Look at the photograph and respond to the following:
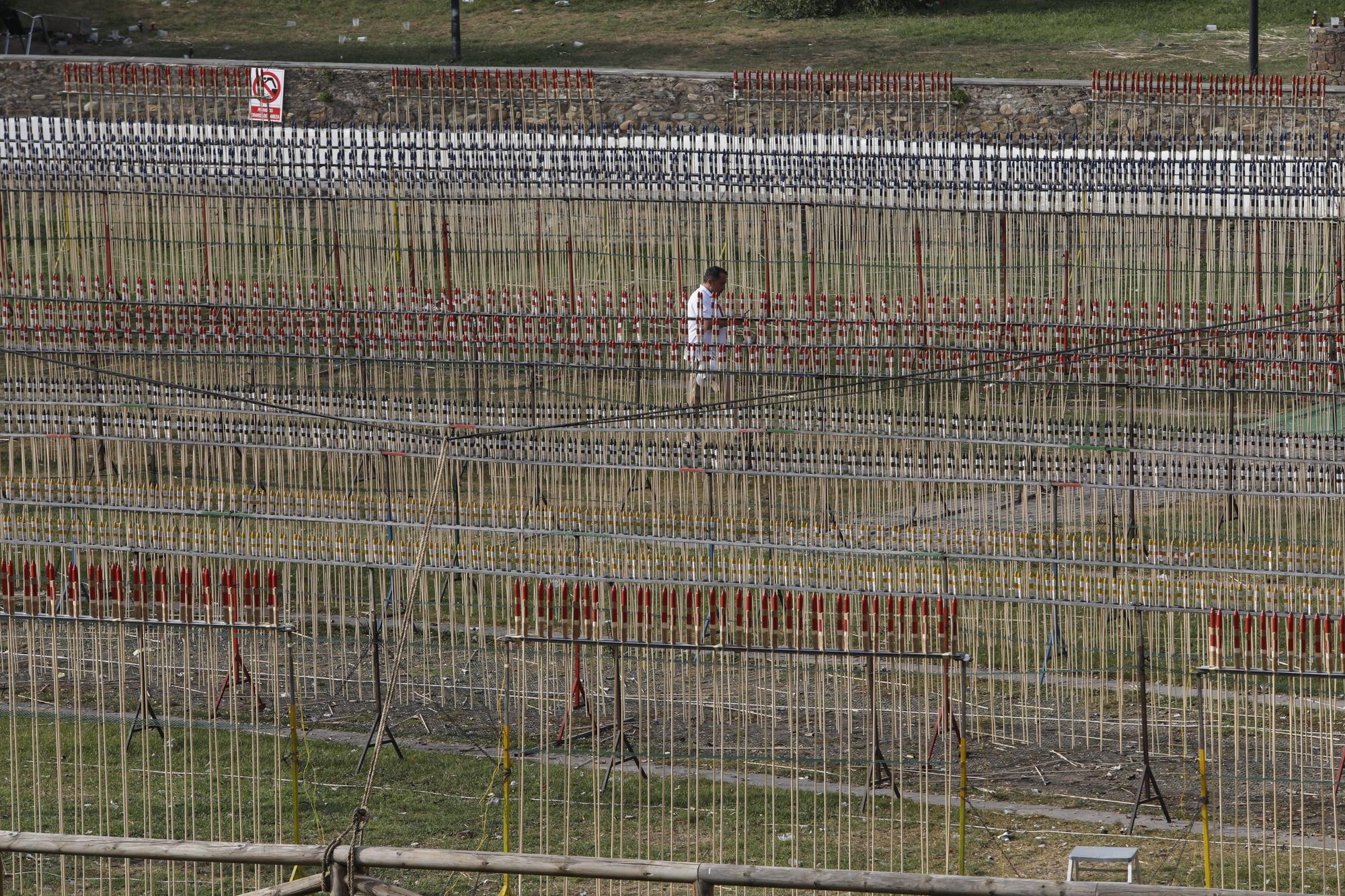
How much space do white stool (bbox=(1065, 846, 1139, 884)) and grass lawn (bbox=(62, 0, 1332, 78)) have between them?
883 inches

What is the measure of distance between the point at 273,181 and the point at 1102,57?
1619 centimetres

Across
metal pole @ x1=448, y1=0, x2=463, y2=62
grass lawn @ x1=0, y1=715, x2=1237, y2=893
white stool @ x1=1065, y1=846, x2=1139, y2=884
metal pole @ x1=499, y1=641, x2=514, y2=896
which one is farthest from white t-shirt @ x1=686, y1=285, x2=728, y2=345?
metal pole @ x1=448, y1=0, x2=463, y2=62

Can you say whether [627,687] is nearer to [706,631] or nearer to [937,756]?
[706,631]

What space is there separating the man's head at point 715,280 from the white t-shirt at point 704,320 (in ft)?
0.16

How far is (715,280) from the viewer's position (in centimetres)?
1941

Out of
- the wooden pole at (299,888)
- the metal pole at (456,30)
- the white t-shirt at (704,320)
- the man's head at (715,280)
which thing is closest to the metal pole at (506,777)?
the wooden pole at (299,888)

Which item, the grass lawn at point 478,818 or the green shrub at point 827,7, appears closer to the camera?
the grass lawn at point 478,818

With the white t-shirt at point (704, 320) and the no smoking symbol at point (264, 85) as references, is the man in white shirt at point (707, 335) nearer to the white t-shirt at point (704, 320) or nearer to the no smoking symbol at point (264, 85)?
Answer: the white t-shirt at point (704, 320)

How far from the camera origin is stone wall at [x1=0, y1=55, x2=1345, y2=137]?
24.4m

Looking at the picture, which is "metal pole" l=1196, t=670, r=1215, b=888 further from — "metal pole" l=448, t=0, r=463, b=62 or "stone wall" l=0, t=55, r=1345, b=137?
"metal pole" l=448, t=0, r=463, b=62

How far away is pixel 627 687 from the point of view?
15461 mm

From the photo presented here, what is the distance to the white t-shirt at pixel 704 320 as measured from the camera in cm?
1928

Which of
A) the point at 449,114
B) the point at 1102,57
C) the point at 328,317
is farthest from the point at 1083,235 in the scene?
the point at 1102,57

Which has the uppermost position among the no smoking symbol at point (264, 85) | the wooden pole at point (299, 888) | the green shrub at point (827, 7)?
the green shrub at point (827, 7)
